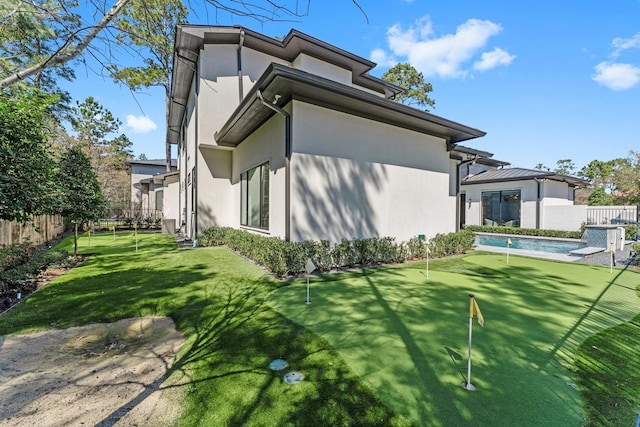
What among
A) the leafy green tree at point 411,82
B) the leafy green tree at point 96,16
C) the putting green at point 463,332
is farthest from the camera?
the leafy green tree at point 411,82

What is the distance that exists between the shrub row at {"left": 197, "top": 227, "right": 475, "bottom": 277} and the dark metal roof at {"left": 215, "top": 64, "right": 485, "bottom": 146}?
11.6ft

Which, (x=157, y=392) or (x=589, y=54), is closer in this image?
(x=157, y=392)

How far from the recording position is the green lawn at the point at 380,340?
214 cm

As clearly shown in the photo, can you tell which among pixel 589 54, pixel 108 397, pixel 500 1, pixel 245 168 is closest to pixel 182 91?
pixel 245 168

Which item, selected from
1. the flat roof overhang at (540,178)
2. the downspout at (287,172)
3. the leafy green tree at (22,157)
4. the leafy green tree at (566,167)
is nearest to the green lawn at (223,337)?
the downspout at (287,172)

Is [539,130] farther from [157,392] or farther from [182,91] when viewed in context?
[157,392]

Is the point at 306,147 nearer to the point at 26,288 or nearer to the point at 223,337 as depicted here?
the point at 223,337

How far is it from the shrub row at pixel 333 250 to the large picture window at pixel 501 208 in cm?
1040

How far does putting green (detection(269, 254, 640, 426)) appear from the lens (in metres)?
2.21

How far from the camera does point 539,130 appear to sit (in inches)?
788

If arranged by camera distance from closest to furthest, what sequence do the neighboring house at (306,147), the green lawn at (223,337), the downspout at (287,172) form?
the green lawn at (223,337), the downspout at (287,172), the neighboring house at (306,147)

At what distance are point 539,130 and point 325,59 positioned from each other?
691 inches

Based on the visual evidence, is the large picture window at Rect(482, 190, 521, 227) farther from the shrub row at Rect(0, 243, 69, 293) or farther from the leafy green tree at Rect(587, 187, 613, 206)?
the shrub row at Rect(0, 243, 69, 293)

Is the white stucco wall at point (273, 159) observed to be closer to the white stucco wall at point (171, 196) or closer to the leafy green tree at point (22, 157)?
the leafy green tree at point (22, 157)
